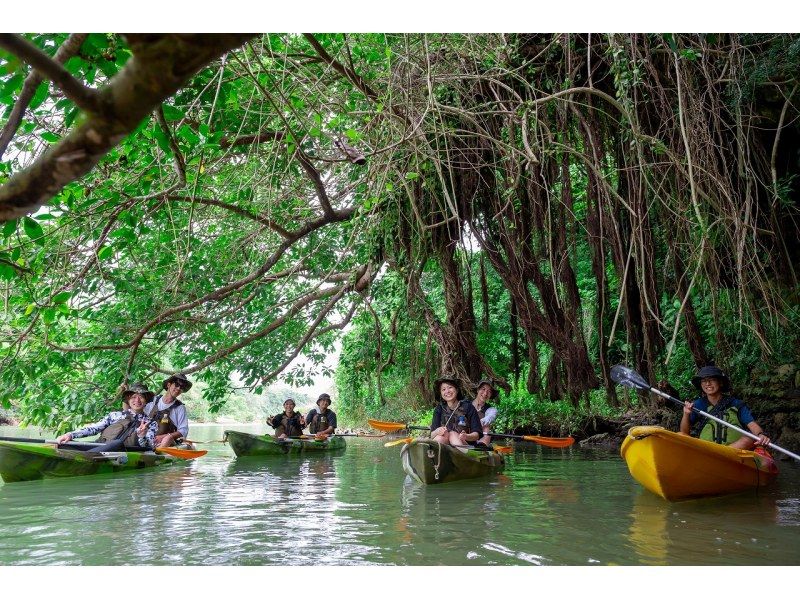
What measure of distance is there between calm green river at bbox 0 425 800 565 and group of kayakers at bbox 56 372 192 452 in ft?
1.52

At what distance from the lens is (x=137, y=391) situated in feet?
24.1

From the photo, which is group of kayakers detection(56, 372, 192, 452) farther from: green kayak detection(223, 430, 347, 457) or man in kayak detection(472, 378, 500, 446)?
man in kayak detection(472, 378, 500, 446)

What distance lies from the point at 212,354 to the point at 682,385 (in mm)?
6275

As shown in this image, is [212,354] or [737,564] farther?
[212,354]

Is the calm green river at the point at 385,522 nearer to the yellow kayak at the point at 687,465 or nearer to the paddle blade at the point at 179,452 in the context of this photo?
the yellow kayak at the point at 687,465

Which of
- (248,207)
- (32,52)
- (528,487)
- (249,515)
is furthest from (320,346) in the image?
(32,52)

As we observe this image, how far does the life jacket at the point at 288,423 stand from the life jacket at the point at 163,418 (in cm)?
314

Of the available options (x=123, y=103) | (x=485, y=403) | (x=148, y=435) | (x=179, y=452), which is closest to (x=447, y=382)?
(x=485, y=403)

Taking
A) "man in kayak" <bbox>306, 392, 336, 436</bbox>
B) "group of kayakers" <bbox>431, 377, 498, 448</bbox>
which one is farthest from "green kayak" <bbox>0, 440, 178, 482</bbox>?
"man in kayak" <bbox>306, 392, 336, 436</bbox>

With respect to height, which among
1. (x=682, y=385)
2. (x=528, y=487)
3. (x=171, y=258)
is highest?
(x=171, y=258)

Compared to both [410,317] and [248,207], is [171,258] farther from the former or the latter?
[410,317]

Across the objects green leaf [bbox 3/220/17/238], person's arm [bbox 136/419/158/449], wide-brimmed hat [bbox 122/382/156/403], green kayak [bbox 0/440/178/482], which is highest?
green leaf [bbox 3/220/17/238]

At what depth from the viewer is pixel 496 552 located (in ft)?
11.6

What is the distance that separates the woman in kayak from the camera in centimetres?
692
